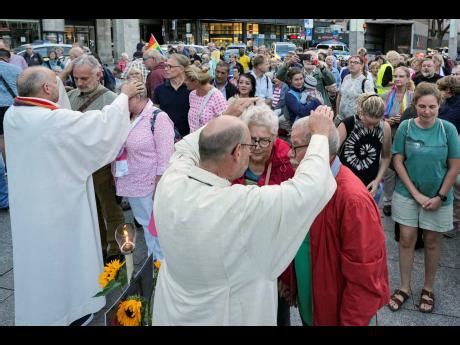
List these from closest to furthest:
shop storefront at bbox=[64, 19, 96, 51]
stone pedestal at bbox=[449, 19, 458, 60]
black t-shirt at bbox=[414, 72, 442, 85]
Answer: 1. black t-shirt at bbox=[414, 72, 442, 85]
2. stone pedestal at bbox=[449, 19, 458, 60]
3. shop storefront at bbox=[64, 19, 96, 51]

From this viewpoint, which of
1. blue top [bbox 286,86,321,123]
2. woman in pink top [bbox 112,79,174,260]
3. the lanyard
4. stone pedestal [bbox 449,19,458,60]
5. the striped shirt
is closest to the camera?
the lanyard

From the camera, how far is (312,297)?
2299mm

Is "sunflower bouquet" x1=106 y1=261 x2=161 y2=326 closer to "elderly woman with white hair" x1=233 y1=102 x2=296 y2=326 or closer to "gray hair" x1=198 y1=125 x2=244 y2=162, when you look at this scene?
"elderly woman with white hair" x1=233 y1=102 x2=296 y2=326

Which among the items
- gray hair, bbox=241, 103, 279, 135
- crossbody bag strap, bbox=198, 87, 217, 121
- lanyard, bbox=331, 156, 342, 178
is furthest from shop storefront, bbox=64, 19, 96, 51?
lanyard, bbox=331, 156, 342, 178

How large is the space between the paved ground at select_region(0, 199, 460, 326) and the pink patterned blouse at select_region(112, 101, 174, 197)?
943 mm

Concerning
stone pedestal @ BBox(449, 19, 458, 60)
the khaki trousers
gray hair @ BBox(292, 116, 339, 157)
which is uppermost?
stone pedestal @ BBox(449, 19, 458, 60)

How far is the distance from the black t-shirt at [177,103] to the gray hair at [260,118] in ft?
9.68

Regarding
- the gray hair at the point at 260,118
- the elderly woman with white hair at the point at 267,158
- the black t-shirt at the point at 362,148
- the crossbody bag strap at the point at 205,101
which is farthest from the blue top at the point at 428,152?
the crossbody bag strap at the point at 205,101

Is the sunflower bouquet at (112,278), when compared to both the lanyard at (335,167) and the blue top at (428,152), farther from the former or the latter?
the blue top at (428,152)

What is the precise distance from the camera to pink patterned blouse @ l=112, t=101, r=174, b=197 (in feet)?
12.4

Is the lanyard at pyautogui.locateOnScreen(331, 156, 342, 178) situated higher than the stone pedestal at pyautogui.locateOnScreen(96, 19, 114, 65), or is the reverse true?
the stone pedestal at pyautogui.locateOnScreen(96, 19, 114, 65)

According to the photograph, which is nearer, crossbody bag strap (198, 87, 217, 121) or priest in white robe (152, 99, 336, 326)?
priest in white robe (152, 99, 336, 326)
